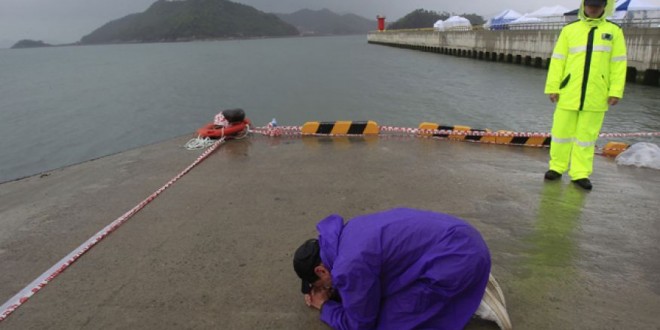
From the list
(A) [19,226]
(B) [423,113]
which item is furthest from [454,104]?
(A) [19,226]

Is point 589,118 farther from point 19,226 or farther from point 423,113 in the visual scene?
point 423,113

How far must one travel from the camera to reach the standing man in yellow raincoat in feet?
14.8

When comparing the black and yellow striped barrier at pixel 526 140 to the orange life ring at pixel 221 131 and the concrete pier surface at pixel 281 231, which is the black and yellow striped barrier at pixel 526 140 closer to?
the concrete pier surface at pixel 281 231

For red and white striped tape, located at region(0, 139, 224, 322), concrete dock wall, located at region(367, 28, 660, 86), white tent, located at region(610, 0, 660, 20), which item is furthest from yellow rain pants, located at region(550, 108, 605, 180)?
white tent, located at region(610, 0, 660, 20)

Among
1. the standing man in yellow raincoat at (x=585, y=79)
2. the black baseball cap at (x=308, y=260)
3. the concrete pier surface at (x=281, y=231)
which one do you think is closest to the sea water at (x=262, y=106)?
the concrete pier surface at (x=281, y=231)

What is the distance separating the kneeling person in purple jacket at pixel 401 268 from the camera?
222 centimetres

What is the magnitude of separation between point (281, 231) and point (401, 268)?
1967mm

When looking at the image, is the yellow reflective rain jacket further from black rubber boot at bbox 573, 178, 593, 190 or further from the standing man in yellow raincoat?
black rubber boot at bbox 573, 178, 593, 190

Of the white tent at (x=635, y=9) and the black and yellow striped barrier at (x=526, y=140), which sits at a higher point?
the white tent at (x=635, y=9)

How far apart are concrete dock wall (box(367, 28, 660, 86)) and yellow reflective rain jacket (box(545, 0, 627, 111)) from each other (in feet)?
57.1

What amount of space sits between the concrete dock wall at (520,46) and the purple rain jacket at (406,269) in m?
20.8

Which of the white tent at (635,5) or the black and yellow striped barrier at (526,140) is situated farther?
the white tent at (635,5)

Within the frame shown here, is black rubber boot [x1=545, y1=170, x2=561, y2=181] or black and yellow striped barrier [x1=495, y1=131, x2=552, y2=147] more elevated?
black rubber boot [x1=545, y1=170, x2=561, y2=181]

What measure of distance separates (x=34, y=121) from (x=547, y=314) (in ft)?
72.6
